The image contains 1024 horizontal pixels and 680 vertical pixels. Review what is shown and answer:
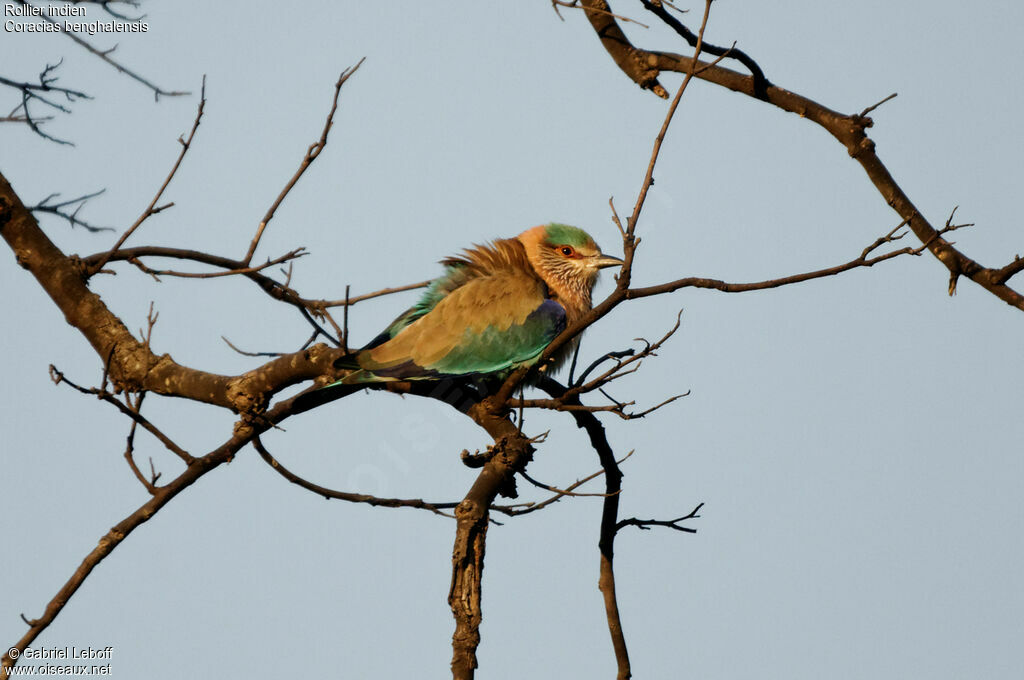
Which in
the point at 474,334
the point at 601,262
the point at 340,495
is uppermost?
the point at 601,262

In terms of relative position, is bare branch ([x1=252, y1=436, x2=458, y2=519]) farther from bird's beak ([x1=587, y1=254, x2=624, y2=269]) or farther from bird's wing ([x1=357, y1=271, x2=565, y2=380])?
bird's beak ([x1=587, y1=254, x2=624, y2=269])

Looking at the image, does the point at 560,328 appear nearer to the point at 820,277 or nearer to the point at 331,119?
the point at 331,119

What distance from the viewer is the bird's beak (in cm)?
722

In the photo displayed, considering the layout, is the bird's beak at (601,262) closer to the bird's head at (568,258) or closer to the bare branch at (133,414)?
the bird's head at (568,258)

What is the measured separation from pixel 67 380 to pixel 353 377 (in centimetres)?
142

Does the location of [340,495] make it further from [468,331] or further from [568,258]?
[568,258]

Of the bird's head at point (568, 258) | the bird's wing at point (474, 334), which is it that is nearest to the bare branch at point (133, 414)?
the bird's wing at point (474, 334)

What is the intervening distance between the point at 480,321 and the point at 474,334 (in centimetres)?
9

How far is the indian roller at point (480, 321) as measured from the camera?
5.94m

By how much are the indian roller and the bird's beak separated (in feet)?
0.62

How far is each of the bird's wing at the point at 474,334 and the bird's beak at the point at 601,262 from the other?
82 cm

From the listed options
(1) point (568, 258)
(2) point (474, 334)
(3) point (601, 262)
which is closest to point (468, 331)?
(2) point (474, 334)

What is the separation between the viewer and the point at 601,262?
722 cm

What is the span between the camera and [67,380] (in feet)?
13.8
